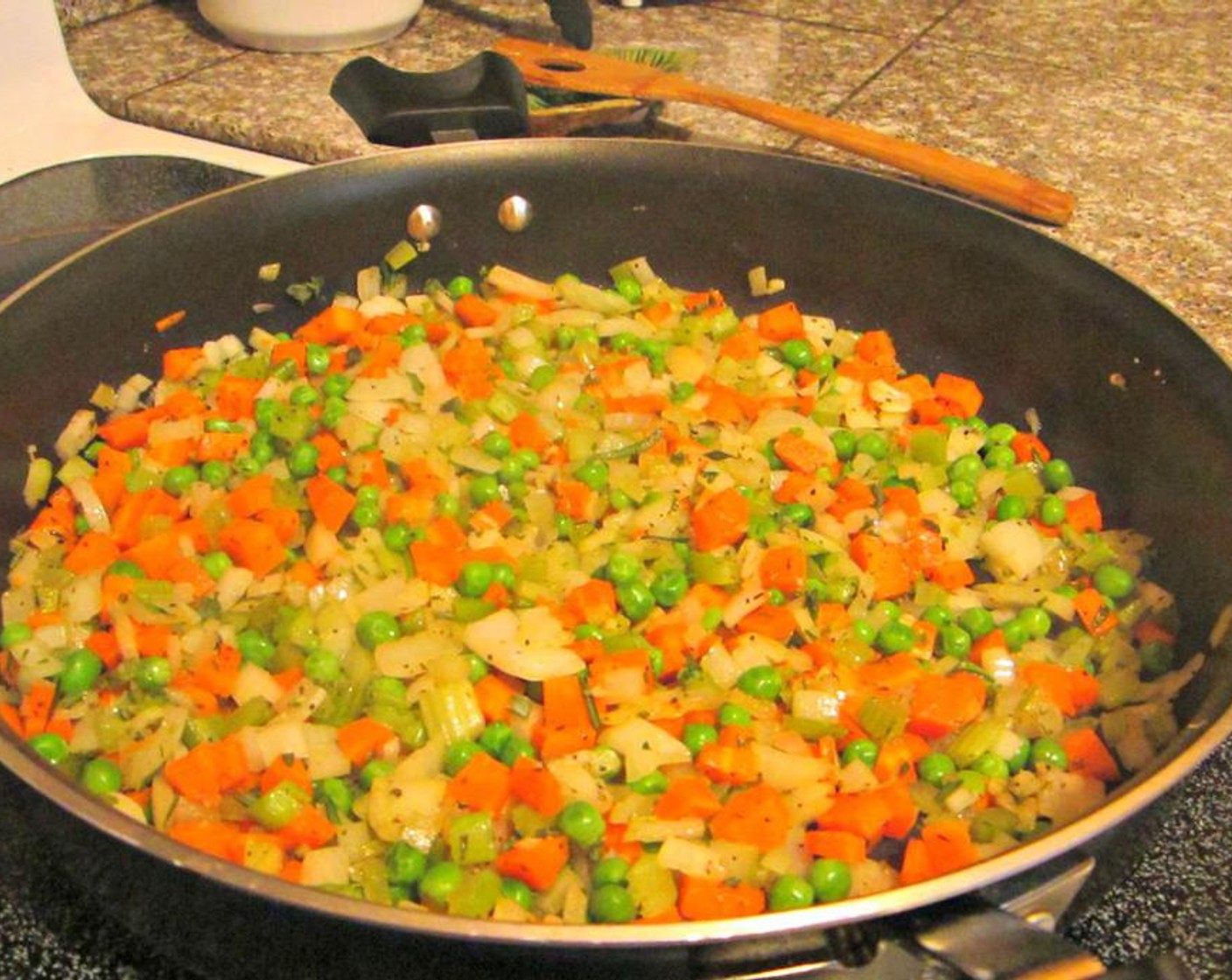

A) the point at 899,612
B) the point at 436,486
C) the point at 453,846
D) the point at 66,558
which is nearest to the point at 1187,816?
the point at 899,612

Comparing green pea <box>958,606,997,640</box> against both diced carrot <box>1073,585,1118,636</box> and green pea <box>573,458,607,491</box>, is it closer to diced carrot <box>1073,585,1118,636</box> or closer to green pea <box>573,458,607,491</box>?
diced carrot <box>1073,585,1118,636</box>

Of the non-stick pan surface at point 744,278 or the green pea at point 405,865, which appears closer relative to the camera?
the green pea at point 405,865

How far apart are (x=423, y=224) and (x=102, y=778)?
116 cm

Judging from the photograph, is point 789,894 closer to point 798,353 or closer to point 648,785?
point 648,785

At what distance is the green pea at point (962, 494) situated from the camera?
2.09 metres

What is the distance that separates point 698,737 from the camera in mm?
1624

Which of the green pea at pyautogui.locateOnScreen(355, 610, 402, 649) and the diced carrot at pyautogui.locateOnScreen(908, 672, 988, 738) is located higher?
the green pea at pyautogui.locateOnScreen(355, 610, 402, 649)

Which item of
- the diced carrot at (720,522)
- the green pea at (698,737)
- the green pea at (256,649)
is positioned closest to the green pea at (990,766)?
the green pea at (698,737)

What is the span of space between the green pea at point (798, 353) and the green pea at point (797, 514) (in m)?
0.37

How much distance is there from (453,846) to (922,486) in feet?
3.48

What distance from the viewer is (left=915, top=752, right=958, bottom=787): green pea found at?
5.34ft

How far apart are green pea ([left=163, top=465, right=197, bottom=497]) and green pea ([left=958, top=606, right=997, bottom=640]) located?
1264mm

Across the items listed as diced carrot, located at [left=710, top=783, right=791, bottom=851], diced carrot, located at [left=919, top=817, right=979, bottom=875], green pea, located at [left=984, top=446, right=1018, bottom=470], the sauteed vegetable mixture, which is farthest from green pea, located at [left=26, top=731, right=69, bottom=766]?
green pea, located at [left=984, top=446, right=1018, bottom=470]

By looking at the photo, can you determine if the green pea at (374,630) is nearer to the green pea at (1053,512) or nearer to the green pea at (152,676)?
the green pea at (152,676)
